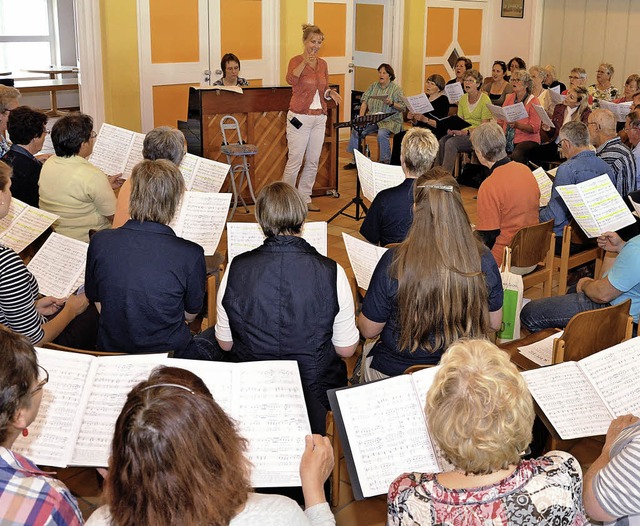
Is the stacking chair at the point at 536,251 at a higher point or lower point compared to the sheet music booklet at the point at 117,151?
lower

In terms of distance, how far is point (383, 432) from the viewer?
2.42 meters

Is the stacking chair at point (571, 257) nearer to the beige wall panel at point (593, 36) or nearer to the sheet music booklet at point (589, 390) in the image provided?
the sheet music booklet at point (589, 390)

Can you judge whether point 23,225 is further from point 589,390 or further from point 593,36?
point 593,36

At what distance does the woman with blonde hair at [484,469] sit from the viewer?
1.91 m

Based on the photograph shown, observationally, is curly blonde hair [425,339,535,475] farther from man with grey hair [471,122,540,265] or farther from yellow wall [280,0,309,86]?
yellow wall [280,0,309,86]

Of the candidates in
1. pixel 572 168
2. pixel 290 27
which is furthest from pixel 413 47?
pixel 572 168

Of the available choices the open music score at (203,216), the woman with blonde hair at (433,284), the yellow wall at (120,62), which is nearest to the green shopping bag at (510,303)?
the woman with blonde hair at (433,284)

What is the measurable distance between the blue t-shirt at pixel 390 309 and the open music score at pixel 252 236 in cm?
82

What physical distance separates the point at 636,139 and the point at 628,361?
3785mm

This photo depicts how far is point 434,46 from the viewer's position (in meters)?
12.2

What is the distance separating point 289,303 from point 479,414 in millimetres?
1112

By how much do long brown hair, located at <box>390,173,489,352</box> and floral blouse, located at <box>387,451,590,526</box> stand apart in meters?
1.04

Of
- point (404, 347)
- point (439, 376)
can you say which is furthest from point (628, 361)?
point (439, 376)

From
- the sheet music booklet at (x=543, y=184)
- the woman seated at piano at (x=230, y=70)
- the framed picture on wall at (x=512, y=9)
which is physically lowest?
the sheet music booklet at (x=543, y=184)
